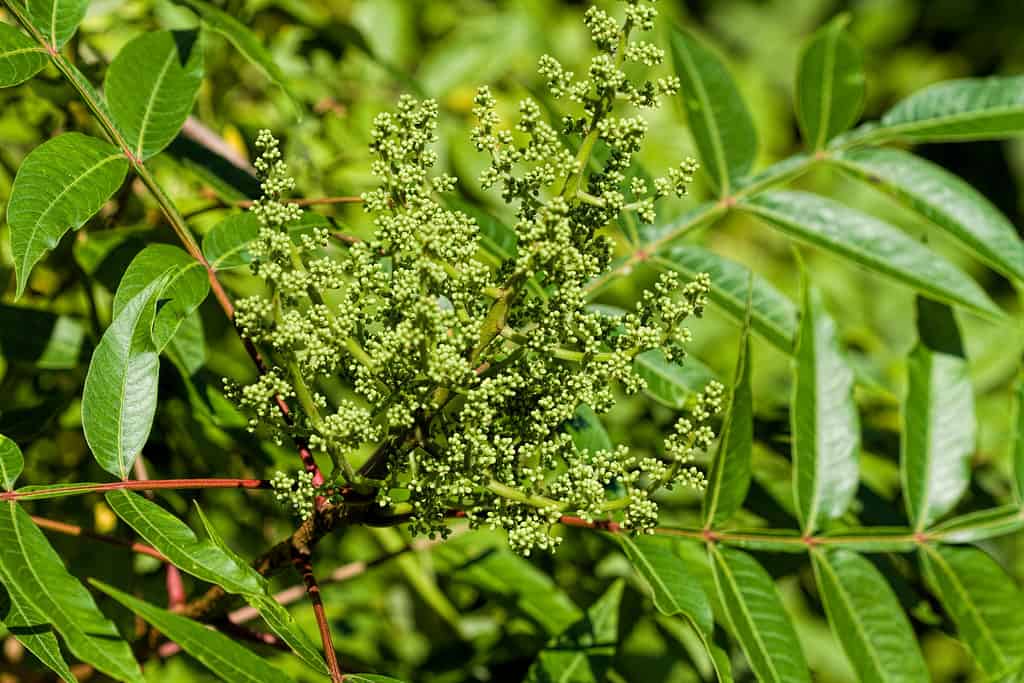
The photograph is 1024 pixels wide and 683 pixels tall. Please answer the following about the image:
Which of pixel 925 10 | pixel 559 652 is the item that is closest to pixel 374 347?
pixel 559 652

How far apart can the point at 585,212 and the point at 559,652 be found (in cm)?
106

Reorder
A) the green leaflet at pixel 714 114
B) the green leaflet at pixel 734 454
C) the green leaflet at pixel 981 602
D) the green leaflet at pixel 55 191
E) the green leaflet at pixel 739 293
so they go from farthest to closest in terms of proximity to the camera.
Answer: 1. the green leaflet at pixel 714 114
2. the green leaflet at pixel 739 293
3. the green leaflet at pixel 981 602
4. the green leaflet at pixel 734 454
5. the green leaflet at pixel 55 191

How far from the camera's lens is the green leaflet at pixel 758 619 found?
185cm

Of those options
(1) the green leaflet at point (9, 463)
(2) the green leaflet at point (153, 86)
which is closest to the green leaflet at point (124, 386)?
(1) the green leaflet at point (9, 463)

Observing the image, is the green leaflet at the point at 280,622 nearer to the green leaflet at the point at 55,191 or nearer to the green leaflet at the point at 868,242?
the green leaflet at the point at 55,191

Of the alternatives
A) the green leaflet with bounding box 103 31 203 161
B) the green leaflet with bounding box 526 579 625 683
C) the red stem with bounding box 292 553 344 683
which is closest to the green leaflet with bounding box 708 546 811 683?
the green leaflet with bounding box 526 579 625 683

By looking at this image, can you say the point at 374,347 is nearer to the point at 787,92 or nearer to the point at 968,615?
the point at 968,615

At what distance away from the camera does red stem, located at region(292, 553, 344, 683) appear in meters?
1.68

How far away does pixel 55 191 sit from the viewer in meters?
1.72

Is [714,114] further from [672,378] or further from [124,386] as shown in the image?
[124,386]

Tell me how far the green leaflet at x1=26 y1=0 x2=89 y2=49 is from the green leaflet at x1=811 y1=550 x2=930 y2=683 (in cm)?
172

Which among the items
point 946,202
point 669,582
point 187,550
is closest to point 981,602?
point 669,582

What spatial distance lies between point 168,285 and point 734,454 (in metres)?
1.05

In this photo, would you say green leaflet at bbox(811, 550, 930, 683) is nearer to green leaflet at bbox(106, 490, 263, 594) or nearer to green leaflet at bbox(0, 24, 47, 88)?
green leaflet at bbox(106, 490, 263, 594)
